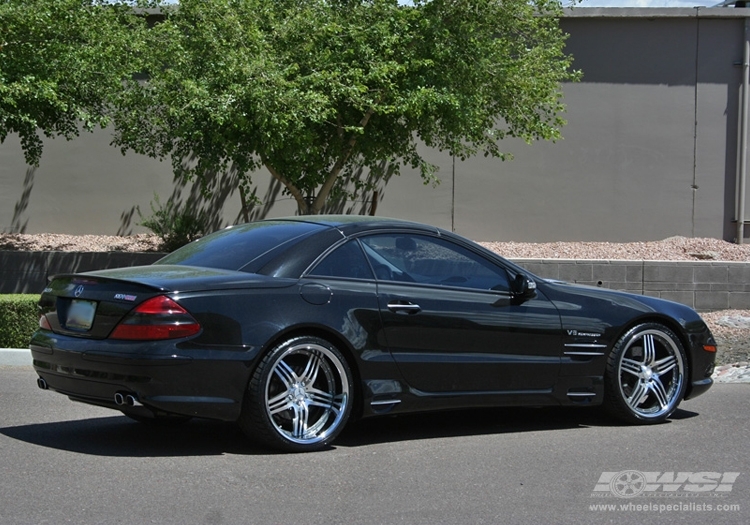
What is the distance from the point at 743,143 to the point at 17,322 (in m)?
14.0

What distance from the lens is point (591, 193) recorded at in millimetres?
19203

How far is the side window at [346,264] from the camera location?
21.4 feet

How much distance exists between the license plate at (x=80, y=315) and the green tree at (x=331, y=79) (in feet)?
21.3

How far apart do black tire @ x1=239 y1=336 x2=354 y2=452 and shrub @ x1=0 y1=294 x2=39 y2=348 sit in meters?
5.73

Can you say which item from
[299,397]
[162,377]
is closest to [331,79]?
[299,397]

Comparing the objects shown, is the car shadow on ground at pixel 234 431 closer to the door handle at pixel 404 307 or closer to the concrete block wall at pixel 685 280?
the door handle at pixel 404 307

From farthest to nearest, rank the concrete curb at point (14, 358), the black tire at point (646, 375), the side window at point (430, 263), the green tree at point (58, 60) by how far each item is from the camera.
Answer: the green tree at point (58, 60), the concrete curb at point (14, 358), the black tire at point (646, 375), the side window at point (430, 263)

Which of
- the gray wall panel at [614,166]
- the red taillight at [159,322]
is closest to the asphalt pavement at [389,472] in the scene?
the red taillight at [159,322]

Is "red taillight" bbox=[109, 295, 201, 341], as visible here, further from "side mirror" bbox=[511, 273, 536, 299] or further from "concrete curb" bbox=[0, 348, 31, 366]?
"concrete curb" bbox=[0, 348, 31, 366]

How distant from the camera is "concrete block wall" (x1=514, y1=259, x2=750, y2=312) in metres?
14.1

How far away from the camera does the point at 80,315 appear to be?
20.5ft

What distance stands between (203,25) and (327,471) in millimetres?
8962

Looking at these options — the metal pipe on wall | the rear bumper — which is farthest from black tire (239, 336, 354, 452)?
the metal pipe on wall

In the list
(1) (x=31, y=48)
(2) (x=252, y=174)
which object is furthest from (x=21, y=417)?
(2) (x=252, y=174)
